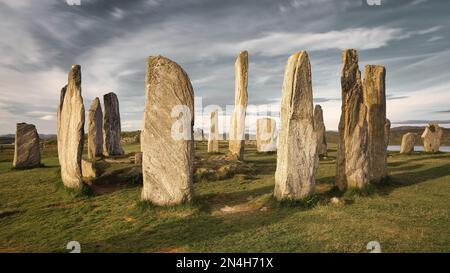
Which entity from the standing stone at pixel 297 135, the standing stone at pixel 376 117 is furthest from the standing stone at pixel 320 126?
the standing stone at pixel 297 135

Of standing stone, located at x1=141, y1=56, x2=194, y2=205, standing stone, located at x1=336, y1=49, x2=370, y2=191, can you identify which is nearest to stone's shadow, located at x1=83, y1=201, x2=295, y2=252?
standing stone, located at x1=141, y1=56, x2=194, y2=205

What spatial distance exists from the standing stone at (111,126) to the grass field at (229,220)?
8.84m

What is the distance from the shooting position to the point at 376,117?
12.9 metres

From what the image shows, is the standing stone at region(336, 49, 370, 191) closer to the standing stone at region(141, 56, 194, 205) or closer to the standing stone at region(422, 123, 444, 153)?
the standing stone at region(141, 56, 194, 205)

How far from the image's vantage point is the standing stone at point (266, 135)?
90.7ft

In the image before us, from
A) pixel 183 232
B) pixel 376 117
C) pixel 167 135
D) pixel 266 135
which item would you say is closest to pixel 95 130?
pixel 167 135

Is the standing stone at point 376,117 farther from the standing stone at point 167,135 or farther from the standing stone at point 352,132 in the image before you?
the standing stone at point 167,135

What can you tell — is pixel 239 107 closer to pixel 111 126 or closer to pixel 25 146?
pixel 111 126

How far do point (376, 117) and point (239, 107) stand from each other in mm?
9626

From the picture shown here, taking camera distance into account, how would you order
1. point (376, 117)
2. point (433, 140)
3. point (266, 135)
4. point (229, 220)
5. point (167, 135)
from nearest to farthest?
point (229, 220), point (167, 135), point (376, 117), point (433, 140), point (266, 135)

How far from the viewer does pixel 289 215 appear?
8.86m

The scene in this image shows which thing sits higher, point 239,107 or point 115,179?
point 239,107
